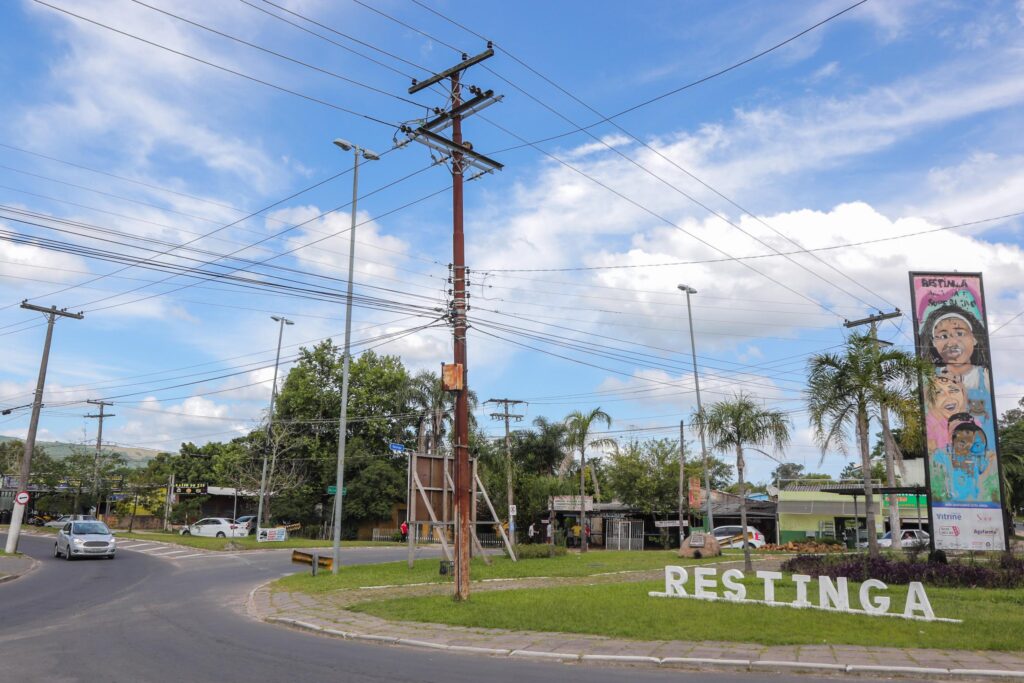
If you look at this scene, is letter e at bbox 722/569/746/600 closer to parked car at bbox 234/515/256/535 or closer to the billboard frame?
the billboard frame

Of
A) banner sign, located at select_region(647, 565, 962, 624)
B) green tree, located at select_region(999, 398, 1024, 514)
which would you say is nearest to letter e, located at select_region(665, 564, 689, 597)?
banner sign, located at select_region(647, 565, 962, 624)

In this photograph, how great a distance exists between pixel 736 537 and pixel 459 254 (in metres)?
36.2

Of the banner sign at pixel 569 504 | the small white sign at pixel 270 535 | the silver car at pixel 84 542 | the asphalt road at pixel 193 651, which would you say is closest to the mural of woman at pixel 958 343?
the asphalt road at pixel 193 651

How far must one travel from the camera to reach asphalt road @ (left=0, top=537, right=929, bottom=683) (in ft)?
31.3

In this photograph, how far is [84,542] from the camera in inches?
1185

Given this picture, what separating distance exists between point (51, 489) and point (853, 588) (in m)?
66.9

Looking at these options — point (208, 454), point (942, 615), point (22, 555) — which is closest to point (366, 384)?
point (208, 454)

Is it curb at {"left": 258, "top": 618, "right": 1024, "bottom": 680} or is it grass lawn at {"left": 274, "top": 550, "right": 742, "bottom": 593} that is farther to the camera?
grass lawn at {"left": 274, "top": 550, "right": 742, "bottom": 593}

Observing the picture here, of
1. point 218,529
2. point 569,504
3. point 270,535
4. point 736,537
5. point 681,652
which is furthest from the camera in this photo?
point 569,504

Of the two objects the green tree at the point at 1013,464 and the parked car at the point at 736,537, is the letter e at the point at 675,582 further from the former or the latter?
the green tree at the point at 1013,464

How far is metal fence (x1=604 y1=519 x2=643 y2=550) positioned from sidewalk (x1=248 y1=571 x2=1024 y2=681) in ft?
110

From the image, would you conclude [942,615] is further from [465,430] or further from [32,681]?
[32,681]

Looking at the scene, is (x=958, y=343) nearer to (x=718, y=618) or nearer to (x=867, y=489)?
(x=867, y=489)

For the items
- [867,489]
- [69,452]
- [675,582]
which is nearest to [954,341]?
[867,489]
